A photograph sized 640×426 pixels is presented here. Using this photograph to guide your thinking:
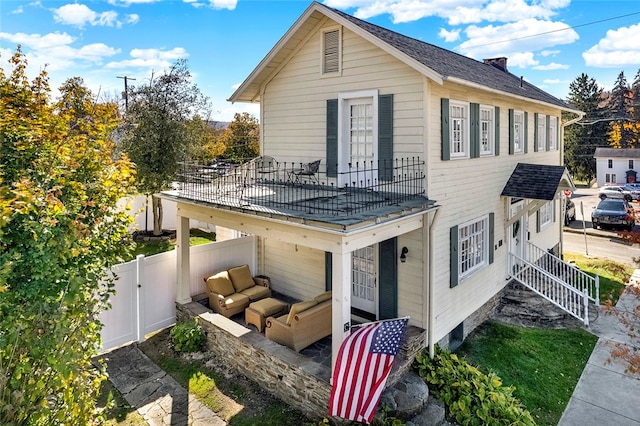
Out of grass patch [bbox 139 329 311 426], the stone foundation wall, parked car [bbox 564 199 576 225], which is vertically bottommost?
grass patch [bbox 139 329 311 426]

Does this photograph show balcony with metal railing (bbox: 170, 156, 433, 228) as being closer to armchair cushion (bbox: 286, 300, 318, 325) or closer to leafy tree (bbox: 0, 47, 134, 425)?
armchair cushion (bbox: 286, 300, 318, 325)

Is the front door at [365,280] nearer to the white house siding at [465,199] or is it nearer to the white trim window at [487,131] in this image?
the white house siding at [465,199]

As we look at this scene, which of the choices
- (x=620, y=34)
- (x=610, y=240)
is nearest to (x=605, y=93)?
(x=620, y=34)

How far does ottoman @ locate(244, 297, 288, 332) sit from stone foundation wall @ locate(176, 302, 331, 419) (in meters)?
0.31

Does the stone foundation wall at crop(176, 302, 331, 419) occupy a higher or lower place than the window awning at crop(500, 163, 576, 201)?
lower

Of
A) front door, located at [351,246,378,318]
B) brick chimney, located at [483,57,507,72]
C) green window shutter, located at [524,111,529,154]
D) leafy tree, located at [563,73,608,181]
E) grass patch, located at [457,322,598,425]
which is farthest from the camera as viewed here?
leafy tree, located at [563,73,608,181]

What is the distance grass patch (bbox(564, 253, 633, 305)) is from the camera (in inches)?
537

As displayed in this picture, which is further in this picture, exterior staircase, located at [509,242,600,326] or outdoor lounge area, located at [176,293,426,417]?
exterior staircase, located at [509,242,600,326]

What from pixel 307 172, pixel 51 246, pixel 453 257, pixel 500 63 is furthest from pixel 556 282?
pixel 51 246

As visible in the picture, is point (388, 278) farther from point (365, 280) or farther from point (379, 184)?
point (379, 184)

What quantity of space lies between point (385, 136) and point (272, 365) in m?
5.41

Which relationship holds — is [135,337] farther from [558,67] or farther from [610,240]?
[558,67]

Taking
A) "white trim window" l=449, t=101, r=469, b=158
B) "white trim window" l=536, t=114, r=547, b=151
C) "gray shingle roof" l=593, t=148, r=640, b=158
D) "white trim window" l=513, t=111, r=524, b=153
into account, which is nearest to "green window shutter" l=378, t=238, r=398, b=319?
"white trim window" l=449, t=101, r=469, b=158

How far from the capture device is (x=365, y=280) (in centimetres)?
977
